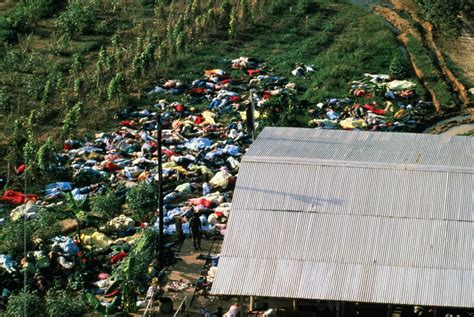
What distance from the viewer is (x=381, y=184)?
26.5 m

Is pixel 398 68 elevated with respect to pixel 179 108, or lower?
elevated

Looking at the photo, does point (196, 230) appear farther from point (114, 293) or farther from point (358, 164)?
point (358, 164)

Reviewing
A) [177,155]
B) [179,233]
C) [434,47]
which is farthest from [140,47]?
[179,233]

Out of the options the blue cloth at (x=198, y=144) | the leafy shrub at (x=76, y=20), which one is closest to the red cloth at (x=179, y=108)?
the blue cloth at (x=198, y=144)

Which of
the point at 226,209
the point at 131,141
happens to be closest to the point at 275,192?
the point at 226,209

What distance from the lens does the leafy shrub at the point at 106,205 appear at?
3170cm

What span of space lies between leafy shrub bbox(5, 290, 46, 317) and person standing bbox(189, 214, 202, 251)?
5005 mm

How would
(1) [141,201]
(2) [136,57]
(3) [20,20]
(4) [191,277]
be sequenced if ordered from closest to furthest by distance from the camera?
(4) [191,277] → (1) [141,201] → (2) [136,57] → (3) [20,20]

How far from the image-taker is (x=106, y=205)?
104ft

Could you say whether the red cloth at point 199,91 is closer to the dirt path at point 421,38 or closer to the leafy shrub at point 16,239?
the dirt path at point 421,38

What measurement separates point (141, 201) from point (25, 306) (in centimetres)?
686

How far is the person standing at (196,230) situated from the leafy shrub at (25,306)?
5005mm

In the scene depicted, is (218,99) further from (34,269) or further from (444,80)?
(34,269)

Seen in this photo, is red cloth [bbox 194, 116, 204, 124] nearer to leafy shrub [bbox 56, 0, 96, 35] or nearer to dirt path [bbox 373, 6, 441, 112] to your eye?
dirt path [bbox 373, 6, 441, 112]
